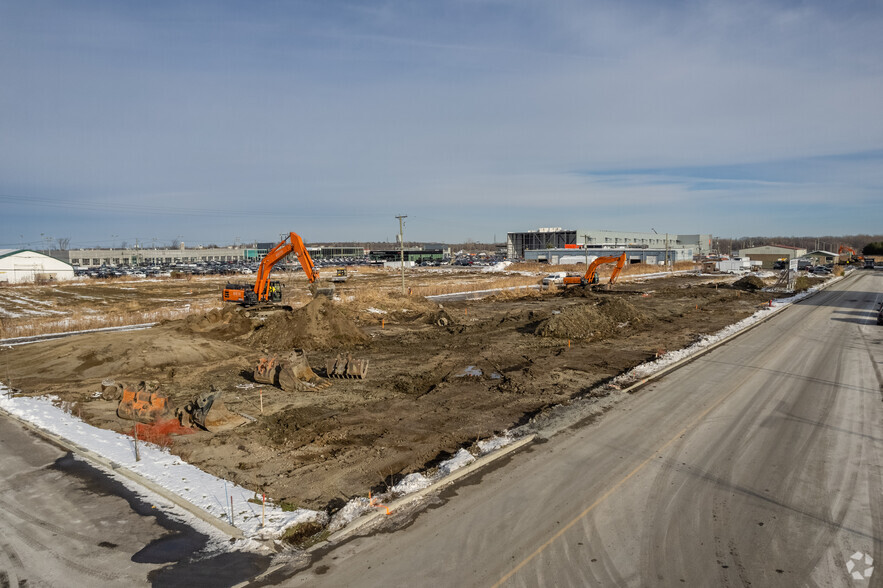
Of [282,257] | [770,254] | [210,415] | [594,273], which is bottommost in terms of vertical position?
[210,415]

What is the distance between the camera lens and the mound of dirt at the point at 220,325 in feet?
91.8

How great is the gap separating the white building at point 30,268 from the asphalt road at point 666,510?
299 ft

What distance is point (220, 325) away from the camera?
2898 centimetres

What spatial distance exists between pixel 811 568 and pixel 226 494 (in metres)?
10.1

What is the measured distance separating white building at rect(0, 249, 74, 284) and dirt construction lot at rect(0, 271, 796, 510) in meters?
65.6

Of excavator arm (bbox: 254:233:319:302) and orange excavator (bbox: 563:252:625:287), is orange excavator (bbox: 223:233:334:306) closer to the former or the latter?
excavator arm (bbox: 254:233:319:302)

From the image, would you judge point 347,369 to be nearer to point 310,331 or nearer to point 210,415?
point 210,415

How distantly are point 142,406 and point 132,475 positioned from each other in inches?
165

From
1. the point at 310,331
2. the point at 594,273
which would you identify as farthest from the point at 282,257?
the point at 594,273

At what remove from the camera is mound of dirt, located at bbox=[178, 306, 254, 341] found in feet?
→ 91.8

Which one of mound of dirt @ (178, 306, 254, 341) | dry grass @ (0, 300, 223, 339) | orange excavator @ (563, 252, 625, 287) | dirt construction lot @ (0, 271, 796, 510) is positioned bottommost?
dirt construction lot @ (0, 271, 796, 510)

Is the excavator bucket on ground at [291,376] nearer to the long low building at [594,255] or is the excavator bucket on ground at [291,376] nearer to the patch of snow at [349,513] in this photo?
the patch of snow at [349,513]

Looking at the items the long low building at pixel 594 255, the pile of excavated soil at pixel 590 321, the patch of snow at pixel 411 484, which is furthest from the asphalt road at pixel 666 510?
the long low building at pixel 594 255

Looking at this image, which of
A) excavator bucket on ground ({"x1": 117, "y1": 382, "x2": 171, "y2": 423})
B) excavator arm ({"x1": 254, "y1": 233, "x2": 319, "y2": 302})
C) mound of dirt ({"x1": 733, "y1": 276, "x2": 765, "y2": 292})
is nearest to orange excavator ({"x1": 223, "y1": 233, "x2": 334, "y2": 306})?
excavator arm ({"x1": 254, "y1": 233, "x2": 319, "y2": 302})
